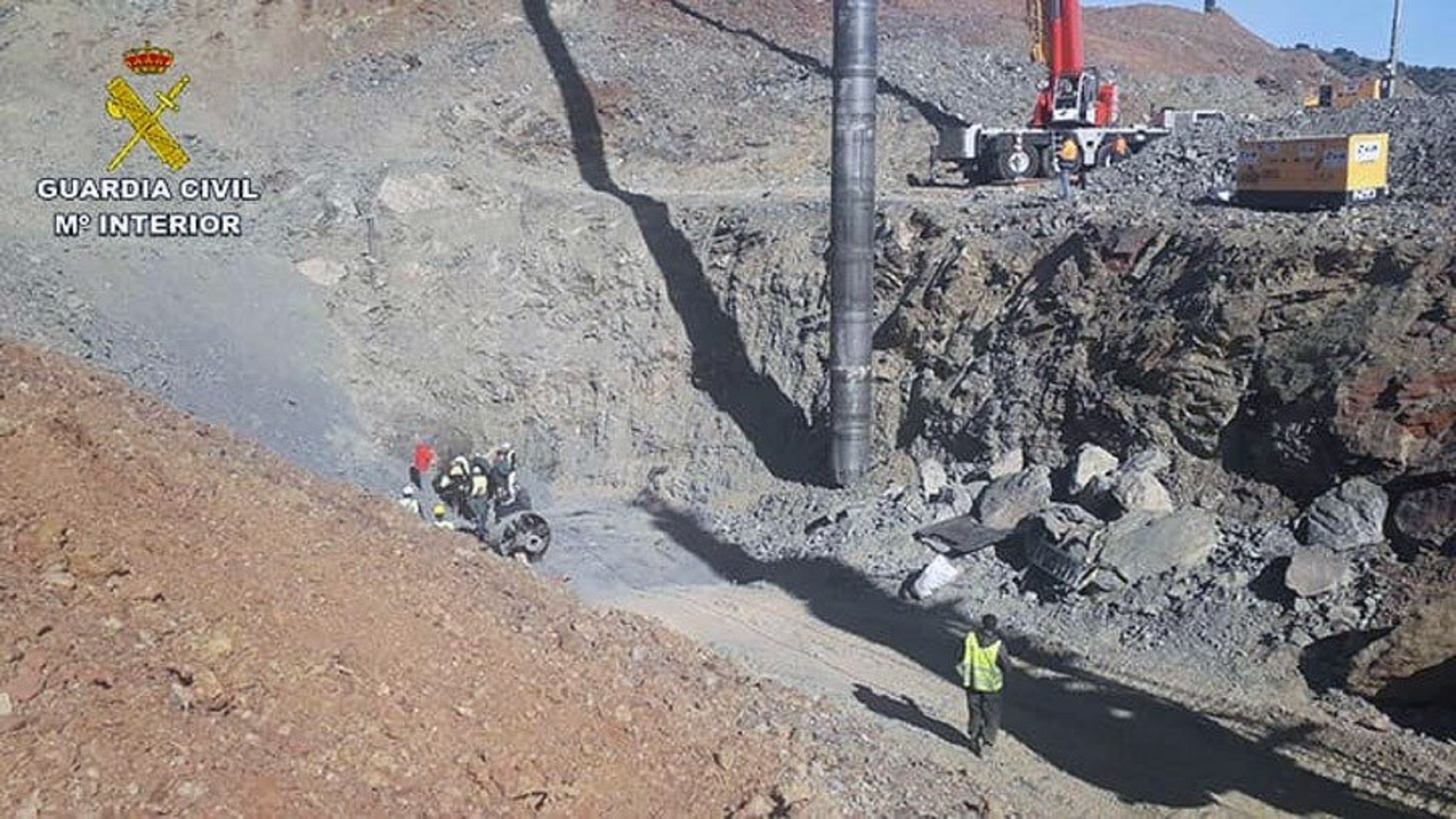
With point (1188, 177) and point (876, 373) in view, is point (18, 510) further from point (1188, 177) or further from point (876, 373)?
point (1188, 177)

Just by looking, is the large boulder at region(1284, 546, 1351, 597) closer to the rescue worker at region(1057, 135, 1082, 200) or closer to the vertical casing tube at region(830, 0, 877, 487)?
the vertical casing tube at region(830, 0, 877, 487)

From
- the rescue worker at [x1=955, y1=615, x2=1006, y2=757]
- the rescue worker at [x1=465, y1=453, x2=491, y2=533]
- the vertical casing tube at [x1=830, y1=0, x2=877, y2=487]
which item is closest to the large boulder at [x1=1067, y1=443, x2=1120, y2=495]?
the vertical casing tube at [x1=830, y1=0, x2=877, y2=487]

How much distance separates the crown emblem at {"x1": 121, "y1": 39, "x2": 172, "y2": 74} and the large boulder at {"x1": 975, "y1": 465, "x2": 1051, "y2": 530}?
26794 mm

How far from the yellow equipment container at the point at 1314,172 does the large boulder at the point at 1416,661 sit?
7894 millimetres

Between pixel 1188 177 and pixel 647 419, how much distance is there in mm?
11044

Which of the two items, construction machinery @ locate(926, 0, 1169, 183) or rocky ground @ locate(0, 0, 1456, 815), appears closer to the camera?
rocky ground @ locate(0, 0, 1456, 815)

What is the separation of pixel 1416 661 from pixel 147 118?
29317 mm

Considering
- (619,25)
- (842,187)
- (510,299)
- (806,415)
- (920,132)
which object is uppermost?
(619,25)

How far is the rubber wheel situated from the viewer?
26.3 m

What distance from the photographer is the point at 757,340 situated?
77.4 feet

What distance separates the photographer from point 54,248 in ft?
77.9

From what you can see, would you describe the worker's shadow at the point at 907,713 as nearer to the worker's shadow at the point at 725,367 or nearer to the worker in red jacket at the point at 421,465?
the worker's shadow at the point at 725,367

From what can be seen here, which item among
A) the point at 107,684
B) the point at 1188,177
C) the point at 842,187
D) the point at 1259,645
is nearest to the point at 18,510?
the point at 107,684

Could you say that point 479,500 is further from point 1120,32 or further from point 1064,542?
point 1120,32
